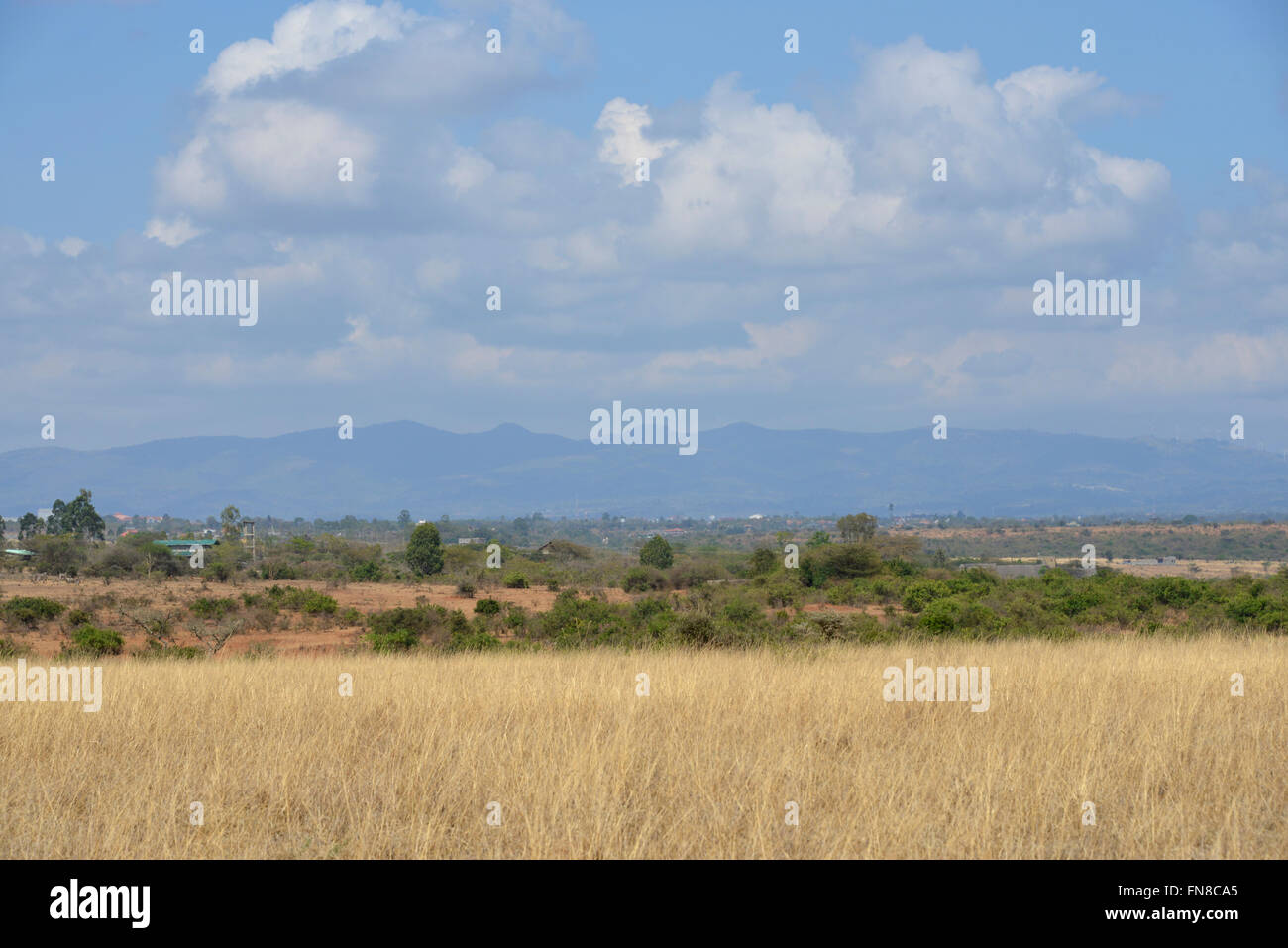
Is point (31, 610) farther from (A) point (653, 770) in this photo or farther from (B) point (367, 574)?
(A) point (653, 770)

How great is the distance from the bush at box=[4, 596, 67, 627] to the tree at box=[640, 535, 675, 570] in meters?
26.8

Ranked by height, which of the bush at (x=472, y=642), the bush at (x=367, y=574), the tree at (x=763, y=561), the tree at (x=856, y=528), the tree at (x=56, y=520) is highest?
the tree at (x=56, y=520)

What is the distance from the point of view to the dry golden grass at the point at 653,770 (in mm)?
6133

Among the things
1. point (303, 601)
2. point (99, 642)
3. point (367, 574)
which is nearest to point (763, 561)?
point (367, 574)

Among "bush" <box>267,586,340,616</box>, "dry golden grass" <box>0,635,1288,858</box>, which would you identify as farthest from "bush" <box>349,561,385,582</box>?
"dry golden grass" <box>0,635,1288,858</box>

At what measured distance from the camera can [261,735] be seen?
8.82m

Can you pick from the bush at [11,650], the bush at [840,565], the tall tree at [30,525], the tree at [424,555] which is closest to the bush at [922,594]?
the bush at [840,565]

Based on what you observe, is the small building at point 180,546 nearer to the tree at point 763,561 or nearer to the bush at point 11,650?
the tree at point 763,561

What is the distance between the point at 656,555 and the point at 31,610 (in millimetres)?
28974

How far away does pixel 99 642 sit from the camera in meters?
21.8

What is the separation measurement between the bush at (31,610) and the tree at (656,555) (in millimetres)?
26773
